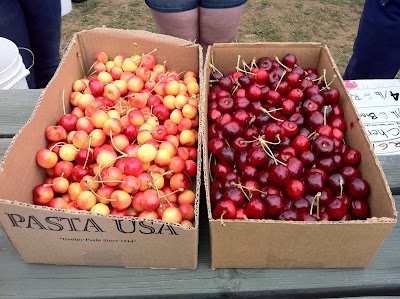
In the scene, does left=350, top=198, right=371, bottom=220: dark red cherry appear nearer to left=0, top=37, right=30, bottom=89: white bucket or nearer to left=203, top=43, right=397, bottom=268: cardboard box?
left=203, top=43, right=397, bottom=268: cardboard box

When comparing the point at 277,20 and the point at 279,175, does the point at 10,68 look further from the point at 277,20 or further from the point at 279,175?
the point at 277,20

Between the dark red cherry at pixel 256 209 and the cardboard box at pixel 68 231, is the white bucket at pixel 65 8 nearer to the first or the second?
the cardboard box at pixel 68 231

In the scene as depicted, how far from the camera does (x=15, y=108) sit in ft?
5.54

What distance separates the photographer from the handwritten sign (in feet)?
5.27

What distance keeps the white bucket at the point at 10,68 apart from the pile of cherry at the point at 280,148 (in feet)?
3.04

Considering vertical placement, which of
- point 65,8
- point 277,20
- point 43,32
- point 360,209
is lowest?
point 277,20

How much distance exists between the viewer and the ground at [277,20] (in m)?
3.75

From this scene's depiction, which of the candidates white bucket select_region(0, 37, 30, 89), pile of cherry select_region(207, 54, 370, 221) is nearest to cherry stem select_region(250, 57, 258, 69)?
pile of cherry select_region(207, 54, 370, 221)

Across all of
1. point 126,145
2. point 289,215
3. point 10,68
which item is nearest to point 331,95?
Answer: point 289,215

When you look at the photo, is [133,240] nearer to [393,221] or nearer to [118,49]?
[393,221]

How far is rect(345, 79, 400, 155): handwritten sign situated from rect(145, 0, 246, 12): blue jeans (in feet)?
2.33

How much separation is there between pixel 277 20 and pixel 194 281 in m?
3.36

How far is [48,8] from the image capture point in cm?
244

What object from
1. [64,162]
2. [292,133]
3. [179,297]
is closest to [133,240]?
[179,297]
